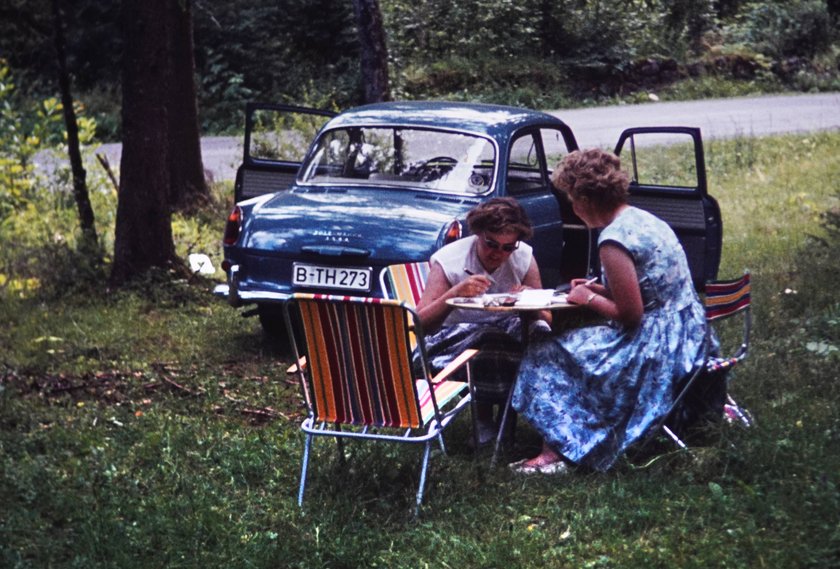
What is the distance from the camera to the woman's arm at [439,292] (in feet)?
20.6

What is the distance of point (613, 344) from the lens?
6.12 metres

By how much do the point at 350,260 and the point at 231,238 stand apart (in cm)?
114

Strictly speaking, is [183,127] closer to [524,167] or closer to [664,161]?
[524,167]

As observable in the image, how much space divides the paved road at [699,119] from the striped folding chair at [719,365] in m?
12.5

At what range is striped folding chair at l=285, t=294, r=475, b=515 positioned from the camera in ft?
18.2

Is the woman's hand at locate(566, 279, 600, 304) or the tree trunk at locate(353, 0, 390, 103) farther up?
the tree trunk at locate(353, 0, 390, 103)

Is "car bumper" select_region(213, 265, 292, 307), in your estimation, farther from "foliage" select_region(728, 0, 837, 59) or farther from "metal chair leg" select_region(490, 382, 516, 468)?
"foliage" select_region(728, 0, 837, 59)

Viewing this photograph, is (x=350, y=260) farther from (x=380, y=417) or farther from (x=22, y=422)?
(x=380, y=417)

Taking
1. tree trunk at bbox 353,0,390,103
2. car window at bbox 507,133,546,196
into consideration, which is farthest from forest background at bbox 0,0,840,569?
tree trunk at bbox 353,0,390,103

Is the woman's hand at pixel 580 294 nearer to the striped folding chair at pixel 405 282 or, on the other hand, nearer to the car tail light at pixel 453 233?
the striped folding chair at pixel 405 282

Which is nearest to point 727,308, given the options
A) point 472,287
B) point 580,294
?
point 580,294

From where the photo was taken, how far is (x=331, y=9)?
2914 cm

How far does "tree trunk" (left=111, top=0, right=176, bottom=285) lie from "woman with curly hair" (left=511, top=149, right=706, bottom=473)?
5.96m

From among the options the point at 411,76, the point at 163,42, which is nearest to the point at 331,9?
the point at 411,76
